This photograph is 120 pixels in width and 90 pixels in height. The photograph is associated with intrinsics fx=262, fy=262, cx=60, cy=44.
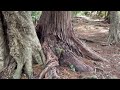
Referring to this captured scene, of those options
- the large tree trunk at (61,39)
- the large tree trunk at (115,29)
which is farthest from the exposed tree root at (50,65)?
the large tree trunk at (115,29)

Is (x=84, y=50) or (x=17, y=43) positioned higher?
(x=17, y=43)

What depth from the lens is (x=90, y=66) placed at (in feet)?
19.1

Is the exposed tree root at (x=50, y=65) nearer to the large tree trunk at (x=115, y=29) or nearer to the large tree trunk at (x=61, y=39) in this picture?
the large tree trunk at (x=61, y=39)

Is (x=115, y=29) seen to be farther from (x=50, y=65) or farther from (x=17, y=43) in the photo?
(x=17, y=43)

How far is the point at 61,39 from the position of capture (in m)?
A: 5.97

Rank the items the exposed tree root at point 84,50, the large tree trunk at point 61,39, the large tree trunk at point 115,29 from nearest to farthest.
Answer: the large tree trunk at point 61,39, the exposed tree root at point 84,50, the large tree trunk at point 115,29

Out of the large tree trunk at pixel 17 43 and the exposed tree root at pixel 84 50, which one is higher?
the large tree trunk at pixel 17 43

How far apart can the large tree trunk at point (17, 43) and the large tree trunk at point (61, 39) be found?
0.67 metres

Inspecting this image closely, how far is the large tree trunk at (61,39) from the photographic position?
560 cm

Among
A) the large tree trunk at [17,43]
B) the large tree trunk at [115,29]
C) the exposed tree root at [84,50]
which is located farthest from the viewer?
the large tree trunk at [115,29]

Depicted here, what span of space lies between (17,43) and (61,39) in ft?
4.69

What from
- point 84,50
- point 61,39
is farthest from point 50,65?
point 84,50

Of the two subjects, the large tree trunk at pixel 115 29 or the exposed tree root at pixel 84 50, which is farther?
the large tree trunk at pixel 115 29
